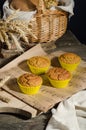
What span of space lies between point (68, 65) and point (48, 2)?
0.33 meters

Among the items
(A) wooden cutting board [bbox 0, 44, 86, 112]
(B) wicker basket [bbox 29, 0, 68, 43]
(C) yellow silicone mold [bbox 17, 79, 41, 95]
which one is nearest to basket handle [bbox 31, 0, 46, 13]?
(B) wicker basket [bbox 29, 0, 68, 43]

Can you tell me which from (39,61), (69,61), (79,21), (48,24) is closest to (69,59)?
(69,61)

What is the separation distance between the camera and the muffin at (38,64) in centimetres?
133

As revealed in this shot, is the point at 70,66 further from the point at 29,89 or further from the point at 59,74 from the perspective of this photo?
the point at 29,89

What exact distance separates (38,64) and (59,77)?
129 millimetres

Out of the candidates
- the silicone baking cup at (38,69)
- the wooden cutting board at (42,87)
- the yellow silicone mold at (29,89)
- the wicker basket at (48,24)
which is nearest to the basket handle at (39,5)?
the wicker basket at (48,24)

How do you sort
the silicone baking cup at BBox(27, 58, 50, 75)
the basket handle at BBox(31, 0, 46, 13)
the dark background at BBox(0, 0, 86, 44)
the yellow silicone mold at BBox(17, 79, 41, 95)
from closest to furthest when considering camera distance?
1. the yellow silicone mold at BBox(17, 79, 41, 95)
2. the silicone baking cup at BBox(27, 58, 50, 75)
3. the basket handle at BBox(31, 0, 46, 13)
4. the dark background at BBox(0, 0, 86, 44)

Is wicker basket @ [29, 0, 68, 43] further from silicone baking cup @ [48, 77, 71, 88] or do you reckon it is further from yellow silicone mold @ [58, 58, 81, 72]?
silicone baking cup @ [48, 77, 71, 88]

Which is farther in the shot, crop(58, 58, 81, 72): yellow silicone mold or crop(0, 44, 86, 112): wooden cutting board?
crop(58, 58, 81, 72): yellow silicone mold

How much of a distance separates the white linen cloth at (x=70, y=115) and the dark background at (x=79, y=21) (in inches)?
30.0

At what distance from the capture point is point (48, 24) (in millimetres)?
1543

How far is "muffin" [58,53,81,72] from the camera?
1364mm

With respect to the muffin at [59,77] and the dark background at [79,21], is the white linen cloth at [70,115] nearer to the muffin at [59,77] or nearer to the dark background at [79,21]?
the muffin at [59,77]

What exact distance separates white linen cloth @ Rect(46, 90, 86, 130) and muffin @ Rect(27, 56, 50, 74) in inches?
7.1
